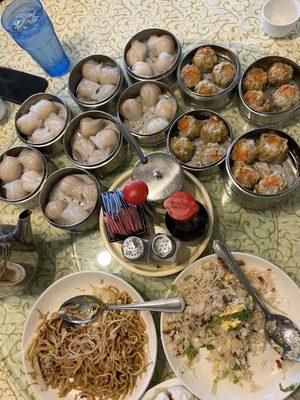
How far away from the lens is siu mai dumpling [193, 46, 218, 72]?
7.82ft

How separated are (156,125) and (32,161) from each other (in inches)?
32.7

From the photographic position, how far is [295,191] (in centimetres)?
210

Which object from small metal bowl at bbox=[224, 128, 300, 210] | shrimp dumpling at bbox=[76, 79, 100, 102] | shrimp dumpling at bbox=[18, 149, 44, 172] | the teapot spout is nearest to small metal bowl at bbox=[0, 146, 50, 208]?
shrimp dumpling at bbox=[18, 149, 44, 172]

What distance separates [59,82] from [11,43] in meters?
0.67

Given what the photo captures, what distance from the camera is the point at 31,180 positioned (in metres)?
2.30

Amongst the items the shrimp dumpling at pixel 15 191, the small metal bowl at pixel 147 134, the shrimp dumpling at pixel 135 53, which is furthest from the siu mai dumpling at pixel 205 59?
the shrimp dumpling at pixel 15 191

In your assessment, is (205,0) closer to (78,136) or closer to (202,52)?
(202,52)

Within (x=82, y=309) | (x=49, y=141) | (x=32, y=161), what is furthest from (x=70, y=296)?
(x=49, y=141)

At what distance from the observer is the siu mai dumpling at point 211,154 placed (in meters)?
2.14

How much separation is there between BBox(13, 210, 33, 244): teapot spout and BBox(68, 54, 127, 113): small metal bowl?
885mm

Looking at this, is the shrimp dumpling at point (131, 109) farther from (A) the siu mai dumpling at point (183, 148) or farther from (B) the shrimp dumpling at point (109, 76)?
(A) the siu mai dumpling at point (183, 148)

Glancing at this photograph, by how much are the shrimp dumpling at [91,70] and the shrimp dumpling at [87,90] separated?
1.6 inches

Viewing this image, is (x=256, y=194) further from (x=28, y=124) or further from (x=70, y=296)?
(x=28, y=124)

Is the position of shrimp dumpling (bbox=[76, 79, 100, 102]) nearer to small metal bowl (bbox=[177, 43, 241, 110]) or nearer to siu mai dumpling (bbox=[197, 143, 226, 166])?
small metal bowl (bbox=[177, 43, 241, 110])
